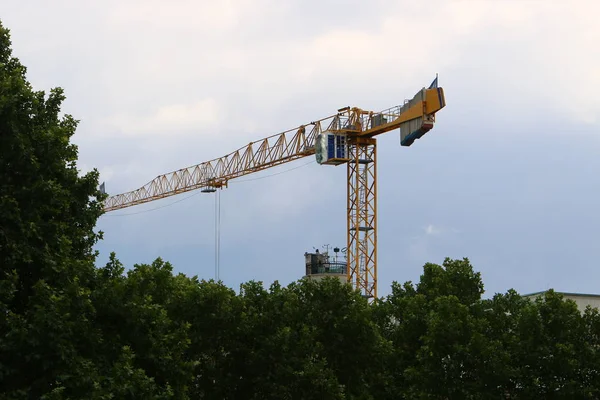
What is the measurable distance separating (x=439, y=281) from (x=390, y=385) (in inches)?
261

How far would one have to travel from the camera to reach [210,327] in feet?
136

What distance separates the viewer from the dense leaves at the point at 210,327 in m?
28.3

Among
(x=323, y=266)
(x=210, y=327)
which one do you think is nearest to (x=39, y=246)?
(x=210, y=327)

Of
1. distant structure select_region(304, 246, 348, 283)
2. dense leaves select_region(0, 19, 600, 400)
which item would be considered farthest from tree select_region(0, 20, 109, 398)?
distant structure select_region(304, 246, 348, 283)

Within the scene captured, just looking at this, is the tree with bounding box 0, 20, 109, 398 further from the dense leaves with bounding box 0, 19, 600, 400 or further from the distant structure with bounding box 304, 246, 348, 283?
the distant structure with bounding box 304, 246, 348, 283

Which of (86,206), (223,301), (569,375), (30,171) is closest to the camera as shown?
(30,171)

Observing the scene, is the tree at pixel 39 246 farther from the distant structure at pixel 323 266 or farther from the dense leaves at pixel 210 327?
the distant structure at pixel 323 266

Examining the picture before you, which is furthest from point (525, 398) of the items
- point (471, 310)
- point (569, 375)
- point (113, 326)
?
point (113, 326)

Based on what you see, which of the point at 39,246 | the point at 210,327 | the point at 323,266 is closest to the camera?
the point at 39,246

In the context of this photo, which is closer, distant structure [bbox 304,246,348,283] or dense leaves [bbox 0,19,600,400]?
dense leaves [bbox 0,19,600,400]

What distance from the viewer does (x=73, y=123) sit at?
108ft

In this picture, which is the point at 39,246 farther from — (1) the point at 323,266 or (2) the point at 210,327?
(1) the point at 323,266

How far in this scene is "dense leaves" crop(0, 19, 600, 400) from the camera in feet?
92.7

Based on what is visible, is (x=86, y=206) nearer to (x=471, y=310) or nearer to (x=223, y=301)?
(x=223, y=301)
